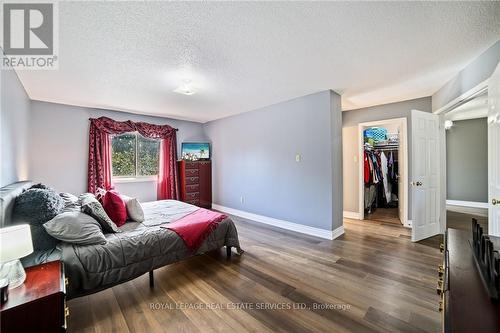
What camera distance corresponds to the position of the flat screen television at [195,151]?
5.65m

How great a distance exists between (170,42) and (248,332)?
101 inches

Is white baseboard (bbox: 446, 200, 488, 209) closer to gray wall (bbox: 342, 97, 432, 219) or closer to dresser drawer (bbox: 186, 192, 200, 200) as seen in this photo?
gray wall (bbox: 342, 97, 432, 219)

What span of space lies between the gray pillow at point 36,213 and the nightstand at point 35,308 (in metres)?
0.59

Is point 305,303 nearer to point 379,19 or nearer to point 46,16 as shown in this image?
point 379,19

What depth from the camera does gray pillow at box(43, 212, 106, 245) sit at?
176 centimetres

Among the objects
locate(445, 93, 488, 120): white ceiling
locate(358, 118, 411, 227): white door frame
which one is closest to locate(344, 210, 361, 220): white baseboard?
locate(358, 118, 411, 227): white door frame

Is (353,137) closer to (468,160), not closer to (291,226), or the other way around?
(291,226)

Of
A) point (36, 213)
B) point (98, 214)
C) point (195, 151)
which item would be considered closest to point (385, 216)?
point (195, 151)

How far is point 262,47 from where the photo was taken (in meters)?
2.11

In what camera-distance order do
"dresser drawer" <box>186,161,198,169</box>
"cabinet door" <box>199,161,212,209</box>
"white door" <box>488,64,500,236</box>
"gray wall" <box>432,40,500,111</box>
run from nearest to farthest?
"white door" <box>488,64,500,236</box> → "gray wall" <box>432,40,500,111</box> → "dresser drawer" <box>186,161,198,169</box> → "cabinet door" <box>199,161,212,209</box>

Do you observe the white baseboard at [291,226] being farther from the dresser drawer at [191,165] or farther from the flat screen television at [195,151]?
the flat screen television at [195,151]

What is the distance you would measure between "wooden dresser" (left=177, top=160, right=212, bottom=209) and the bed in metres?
2.64

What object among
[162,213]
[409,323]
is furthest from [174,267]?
[409,323]

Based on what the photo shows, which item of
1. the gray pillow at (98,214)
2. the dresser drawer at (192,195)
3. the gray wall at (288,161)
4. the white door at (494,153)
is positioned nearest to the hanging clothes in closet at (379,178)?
the gray wall at (288,161)
